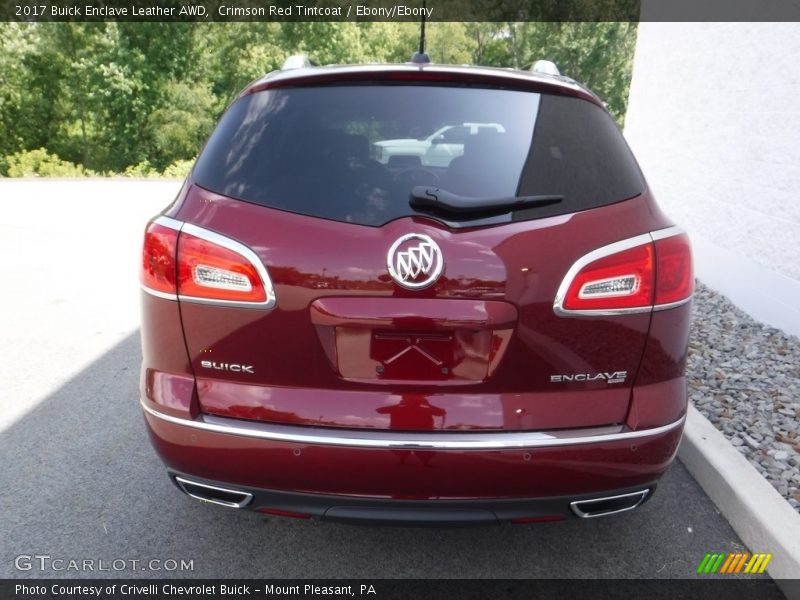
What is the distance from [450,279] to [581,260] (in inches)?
16.0

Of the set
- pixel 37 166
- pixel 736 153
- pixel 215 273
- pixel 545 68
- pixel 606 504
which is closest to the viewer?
pixel 215 273

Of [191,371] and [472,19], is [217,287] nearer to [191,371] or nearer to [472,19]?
[191,371]

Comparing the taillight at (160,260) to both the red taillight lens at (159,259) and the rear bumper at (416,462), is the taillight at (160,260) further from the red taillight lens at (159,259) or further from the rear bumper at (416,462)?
the rear bumper at (416,462)

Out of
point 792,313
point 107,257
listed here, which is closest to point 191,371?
point 792,313

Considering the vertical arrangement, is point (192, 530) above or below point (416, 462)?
below

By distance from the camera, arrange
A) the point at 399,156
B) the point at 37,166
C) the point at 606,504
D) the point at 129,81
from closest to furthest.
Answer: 1. the point at 606,504
2. the point at 399,156
3. the point at 37,166
4. the point at 129,81

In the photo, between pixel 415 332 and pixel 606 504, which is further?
pixel 606 504

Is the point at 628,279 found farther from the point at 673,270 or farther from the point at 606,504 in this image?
the point at 606,504

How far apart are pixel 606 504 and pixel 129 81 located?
30.2m

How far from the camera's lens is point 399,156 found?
85.6 inches

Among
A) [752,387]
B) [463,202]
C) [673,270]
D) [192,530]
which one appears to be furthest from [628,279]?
[752,387]

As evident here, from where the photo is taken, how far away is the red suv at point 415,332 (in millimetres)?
1865

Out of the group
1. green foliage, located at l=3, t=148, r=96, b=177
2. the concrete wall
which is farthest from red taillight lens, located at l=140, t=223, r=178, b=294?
green foliage, located at l=3, t=148, r=96, b=177

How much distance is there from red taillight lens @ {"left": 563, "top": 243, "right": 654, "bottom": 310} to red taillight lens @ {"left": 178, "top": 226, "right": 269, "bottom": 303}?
948 mm
